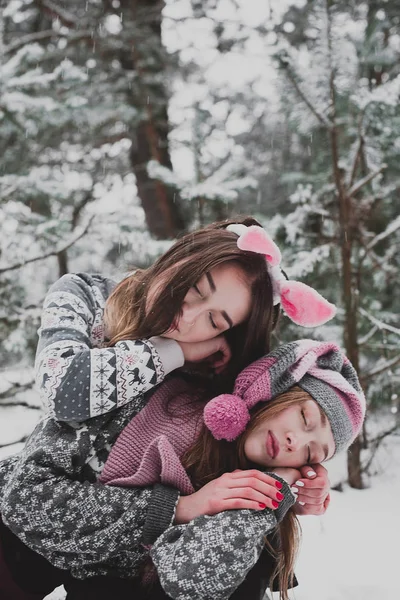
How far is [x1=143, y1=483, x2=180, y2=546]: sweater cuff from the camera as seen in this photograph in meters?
1.31

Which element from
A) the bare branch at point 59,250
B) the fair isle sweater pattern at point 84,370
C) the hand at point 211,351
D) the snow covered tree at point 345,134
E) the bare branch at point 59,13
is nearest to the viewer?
the fair isle sweater pattern at point 84,370

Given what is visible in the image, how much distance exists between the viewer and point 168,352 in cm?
152

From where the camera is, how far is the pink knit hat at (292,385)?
4.77ft

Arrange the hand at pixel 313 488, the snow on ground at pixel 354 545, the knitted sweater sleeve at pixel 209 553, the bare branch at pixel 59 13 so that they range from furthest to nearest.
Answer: the bare branch at pixel 59 13, the snow on ground at pixel 354 545, the hand at pixel 313 488, the knitted sweater sleeve at pixel 209 553

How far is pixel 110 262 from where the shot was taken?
5.75m

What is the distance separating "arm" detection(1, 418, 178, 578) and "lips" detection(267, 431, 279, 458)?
282 mm

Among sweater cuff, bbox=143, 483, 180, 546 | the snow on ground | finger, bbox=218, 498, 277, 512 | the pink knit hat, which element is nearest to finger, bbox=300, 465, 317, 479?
the pink knit hat

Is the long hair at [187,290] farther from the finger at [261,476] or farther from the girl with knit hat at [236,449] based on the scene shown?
the finger at [261,476]

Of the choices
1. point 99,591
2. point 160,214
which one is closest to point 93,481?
point 99,591

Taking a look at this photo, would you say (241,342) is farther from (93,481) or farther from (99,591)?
(99,591)

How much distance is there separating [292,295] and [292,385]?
0.92 feet

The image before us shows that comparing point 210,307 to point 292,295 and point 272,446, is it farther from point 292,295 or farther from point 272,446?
point 272,446

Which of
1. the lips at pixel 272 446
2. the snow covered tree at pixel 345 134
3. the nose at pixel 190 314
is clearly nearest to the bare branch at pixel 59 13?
the snow covered tree at pixel 345 134

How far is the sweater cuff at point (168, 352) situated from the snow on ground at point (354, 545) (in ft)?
3.49
